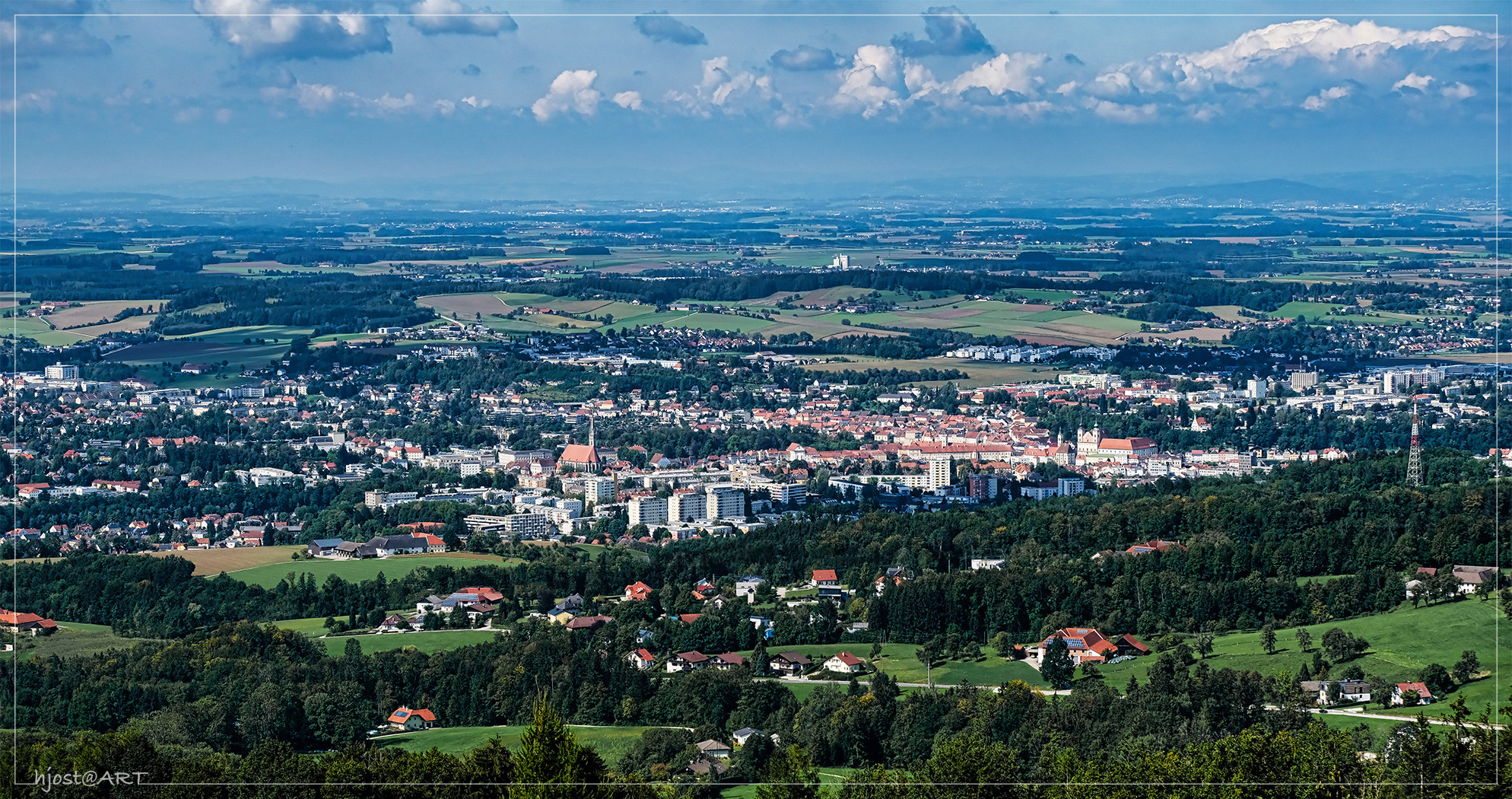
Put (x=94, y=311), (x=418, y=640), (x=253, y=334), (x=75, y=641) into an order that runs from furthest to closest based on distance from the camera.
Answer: (x=94, y=311)
(x=253, y=334)
(x=418, y=640)
(x=75, y=641)

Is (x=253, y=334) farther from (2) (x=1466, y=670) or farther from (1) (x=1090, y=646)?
(2) (x=1466, y=670)

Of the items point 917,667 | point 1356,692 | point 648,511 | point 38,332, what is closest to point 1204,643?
point 1356,692

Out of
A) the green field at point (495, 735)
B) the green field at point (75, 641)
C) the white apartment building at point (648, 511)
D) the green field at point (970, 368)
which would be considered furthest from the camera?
the green field at point (970, 368)

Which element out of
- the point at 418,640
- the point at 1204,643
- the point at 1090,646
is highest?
the point at 1204,643

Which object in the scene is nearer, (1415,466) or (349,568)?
(349,568)

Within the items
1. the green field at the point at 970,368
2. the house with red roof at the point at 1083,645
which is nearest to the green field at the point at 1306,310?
the green field at the point at 970,368

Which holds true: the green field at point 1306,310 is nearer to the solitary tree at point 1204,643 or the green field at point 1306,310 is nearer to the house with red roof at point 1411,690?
the solitary tree at point 1204,643
